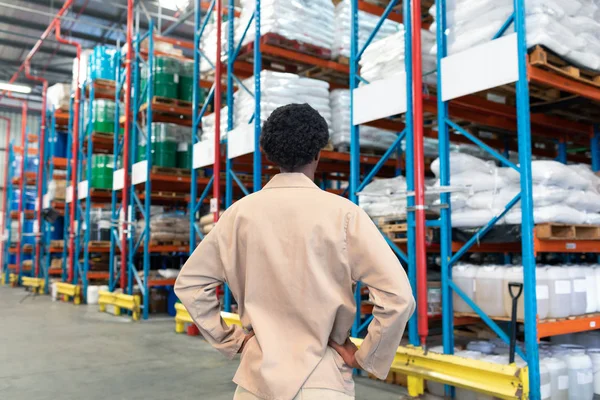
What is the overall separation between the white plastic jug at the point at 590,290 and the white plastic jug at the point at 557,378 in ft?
1.87

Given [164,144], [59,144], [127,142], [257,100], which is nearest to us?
[257,100]

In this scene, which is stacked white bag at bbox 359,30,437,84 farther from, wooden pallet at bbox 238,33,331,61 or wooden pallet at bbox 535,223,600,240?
wooden pallet at bbox 535,223,600,240

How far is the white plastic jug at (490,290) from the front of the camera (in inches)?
173

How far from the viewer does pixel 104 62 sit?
1247 centimetres

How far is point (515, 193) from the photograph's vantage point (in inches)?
180

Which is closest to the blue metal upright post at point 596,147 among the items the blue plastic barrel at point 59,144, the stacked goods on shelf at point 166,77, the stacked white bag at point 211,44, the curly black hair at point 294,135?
the stacked white bag at point 211,44

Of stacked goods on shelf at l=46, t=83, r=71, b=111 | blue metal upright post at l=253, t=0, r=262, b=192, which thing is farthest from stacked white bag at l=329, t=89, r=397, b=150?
stacked goods on shelf at l=46, t=83, r=71, b=111

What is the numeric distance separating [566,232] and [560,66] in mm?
1441

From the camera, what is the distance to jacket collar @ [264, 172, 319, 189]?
187cm

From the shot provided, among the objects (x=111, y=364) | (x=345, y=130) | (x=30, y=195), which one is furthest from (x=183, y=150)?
(x=30, y=195)

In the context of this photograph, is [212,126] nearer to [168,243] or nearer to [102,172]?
[168,243]

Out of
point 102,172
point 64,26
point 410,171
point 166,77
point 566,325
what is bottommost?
point 566,325

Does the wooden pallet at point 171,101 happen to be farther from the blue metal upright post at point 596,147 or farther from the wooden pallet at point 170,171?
the blue metal upright post at point 596,147

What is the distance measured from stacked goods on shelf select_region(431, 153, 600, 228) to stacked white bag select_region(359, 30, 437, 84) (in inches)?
49.7
